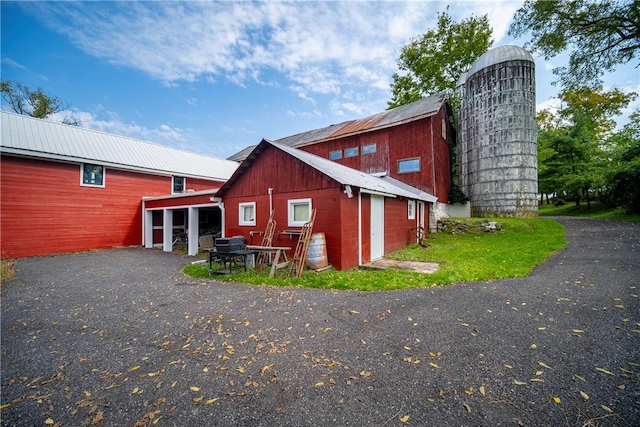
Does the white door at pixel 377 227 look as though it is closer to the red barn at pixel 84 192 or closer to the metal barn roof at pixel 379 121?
the red barn at pixel 84 192

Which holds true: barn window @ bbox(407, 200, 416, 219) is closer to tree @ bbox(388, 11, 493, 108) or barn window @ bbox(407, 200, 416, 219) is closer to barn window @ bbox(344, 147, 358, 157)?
barn window @ bbox(344, 147, 358, 157)

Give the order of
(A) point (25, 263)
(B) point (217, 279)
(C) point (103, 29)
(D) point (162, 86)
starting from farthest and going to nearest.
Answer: (D) point (162, 86) → (A) point (25, 263) → (C) point (103, 29) → (B) point (217, 279)

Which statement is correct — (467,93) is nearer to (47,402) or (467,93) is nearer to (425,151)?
(425,151)

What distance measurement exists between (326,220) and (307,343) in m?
4.89

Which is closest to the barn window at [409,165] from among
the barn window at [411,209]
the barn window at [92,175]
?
the barn window at [411,209]

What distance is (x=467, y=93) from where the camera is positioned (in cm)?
1830

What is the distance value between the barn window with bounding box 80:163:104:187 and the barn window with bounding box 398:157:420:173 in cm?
1825

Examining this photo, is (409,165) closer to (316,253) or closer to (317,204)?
(317,204)

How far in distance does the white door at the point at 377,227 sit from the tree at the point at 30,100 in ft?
99.2

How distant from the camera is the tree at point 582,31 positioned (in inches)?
492

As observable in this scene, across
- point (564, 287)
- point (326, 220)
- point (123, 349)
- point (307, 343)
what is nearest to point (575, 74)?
point (564, 287)

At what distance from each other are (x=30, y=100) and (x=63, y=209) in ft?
56.0

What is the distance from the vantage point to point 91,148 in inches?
567

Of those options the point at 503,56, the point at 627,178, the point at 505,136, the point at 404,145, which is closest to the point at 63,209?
the point at 404,145
